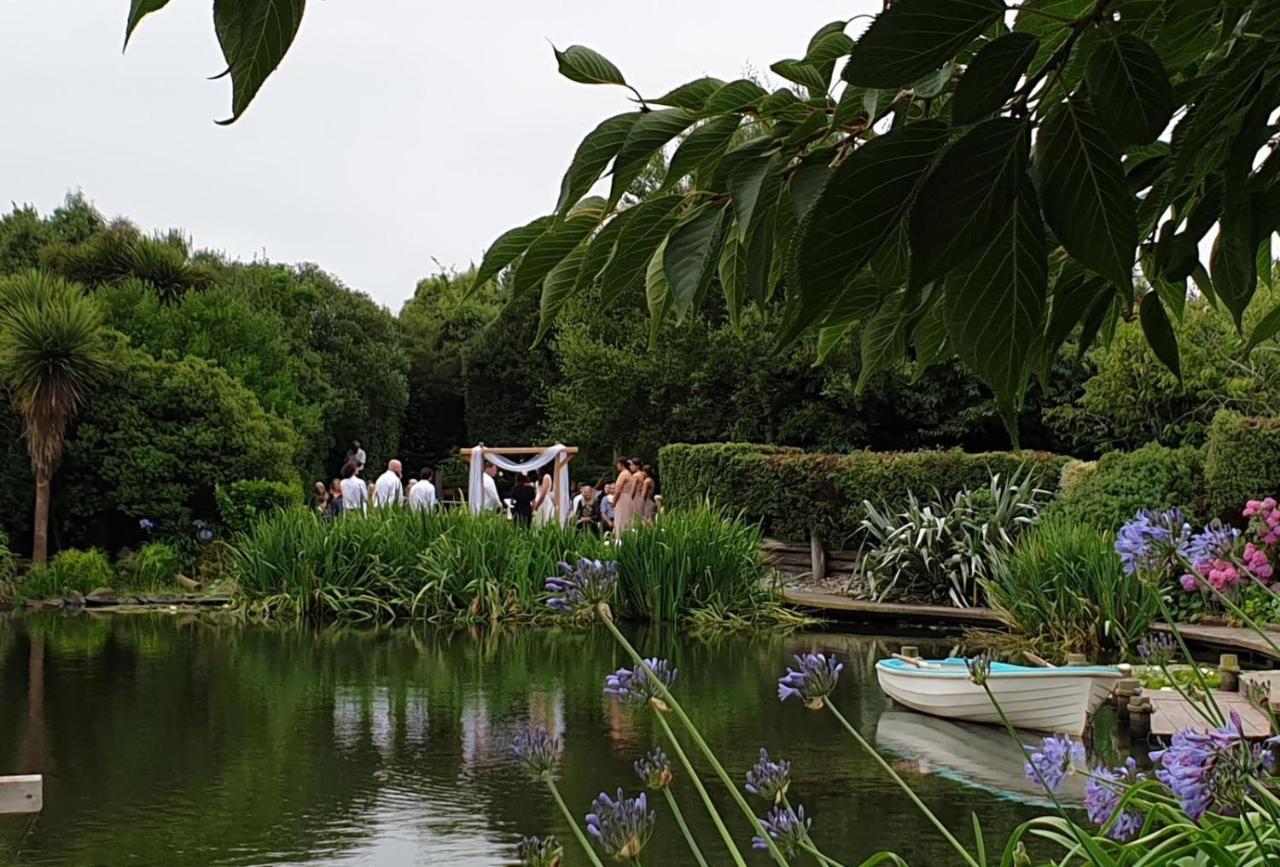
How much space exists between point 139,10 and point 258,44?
1.7 inches

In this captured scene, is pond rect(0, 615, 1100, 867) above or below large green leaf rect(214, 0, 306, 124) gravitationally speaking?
below

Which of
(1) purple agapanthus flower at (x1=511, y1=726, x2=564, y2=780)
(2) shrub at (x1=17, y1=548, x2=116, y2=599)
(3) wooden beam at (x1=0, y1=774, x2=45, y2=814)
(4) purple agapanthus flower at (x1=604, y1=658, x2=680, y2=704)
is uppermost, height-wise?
(4) purple agapanthus flower at (x1=604, y1=658, x2=680, y2=704)

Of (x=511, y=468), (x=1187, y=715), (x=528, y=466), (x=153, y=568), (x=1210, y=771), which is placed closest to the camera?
(x=1210, y=771)

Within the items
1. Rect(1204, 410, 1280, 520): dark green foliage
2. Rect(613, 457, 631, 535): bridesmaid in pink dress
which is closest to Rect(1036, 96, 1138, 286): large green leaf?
Rect(1204, 410, 1280, 520): dark green foliage

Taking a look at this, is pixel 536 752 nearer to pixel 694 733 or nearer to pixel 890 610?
pixel 694 733

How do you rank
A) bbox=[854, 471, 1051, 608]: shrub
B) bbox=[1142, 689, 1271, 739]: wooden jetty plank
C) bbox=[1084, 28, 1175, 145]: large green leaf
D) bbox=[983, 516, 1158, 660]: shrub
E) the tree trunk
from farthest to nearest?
the tree trunk, bbox=[854, 471, 1051, 608]: shrub, bbox=[983, 516, 1158, 660]: shrub, bbox=[1142, 689, 1271, 739]: wooden jetty plank, bbox=[1084, 28, 1175, 145]: large green leaf

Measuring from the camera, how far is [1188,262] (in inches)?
39.3

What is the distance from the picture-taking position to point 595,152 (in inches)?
32.2

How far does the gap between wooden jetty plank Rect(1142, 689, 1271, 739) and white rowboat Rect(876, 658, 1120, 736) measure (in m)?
0.28

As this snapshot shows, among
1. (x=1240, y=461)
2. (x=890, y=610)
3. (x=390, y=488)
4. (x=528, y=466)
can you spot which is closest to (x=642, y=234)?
(x=1240, y=461)

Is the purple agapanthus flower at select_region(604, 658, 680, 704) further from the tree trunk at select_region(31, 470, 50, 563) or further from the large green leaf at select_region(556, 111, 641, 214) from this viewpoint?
the tree trunk at select_region(31, 470, 50, 563)

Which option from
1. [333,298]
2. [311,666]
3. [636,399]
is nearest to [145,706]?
[311,666]

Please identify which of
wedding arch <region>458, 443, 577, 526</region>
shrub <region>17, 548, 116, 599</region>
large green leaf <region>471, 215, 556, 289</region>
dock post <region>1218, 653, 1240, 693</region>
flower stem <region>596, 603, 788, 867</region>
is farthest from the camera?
wedding arch <region>458, 443, 577, 526</region>

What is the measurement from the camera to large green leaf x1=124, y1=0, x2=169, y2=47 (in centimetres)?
50
